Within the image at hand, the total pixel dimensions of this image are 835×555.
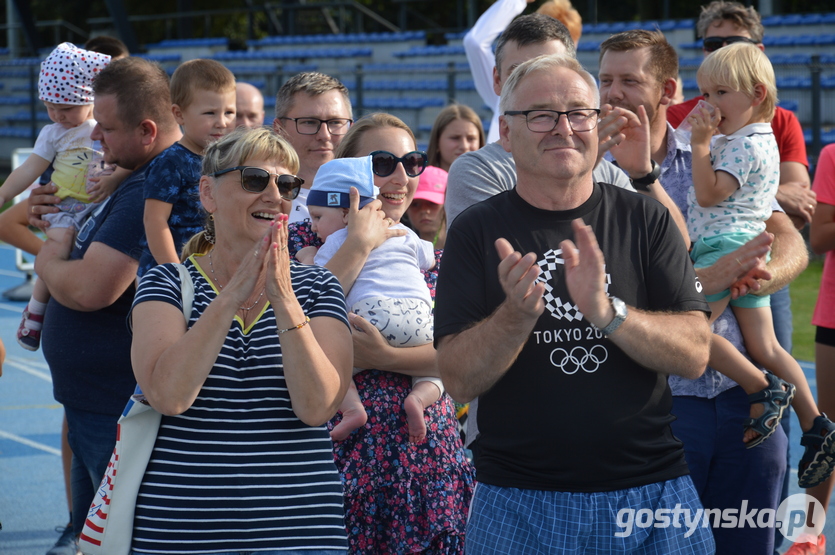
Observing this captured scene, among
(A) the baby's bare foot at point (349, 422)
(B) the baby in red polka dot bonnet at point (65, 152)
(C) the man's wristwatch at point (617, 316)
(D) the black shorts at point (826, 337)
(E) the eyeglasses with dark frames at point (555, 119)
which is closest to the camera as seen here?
(C) the man's wristwatch at point (617, 316)

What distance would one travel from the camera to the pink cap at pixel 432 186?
456 cm

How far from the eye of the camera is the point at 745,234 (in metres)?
3.50

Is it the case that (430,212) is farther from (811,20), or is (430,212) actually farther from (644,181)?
(811,20)

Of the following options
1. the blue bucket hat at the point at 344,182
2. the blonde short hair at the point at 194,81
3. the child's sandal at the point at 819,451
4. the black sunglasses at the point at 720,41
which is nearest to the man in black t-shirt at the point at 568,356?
the blue bucket hat at the point at 344,182

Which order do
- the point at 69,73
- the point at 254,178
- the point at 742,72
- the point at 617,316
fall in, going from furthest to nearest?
1. the point at 69,73
2. the point at 742,72
3. the point at 254,178
4. the point at 617,316

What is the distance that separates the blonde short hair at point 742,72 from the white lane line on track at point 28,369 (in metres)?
7.63

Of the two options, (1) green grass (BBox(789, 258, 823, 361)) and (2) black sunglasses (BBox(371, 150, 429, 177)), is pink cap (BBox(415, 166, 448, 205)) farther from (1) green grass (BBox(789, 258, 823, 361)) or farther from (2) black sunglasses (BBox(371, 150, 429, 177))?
(1) green grass (BBox(789, 258, 823, 361))

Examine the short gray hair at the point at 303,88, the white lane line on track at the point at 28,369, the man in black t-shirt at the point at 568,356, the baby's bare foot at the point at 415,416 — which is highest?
the short gray hair at the point at 303,88

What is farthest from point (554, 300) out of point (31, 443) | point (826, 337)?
point (31, 443)

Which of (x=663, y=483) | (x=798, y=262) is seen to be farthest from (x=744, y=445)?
(x=663, y=483)

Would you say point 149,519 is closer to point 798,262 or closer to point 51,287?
point 51,287

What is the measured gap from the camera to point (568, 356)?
7.97 feet

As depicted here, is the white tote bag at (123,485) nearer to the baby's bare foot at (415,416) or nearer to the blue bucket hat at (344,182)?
the baby's bare foot at (415,416)

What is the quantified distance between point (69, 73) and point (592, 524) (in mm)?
3612
